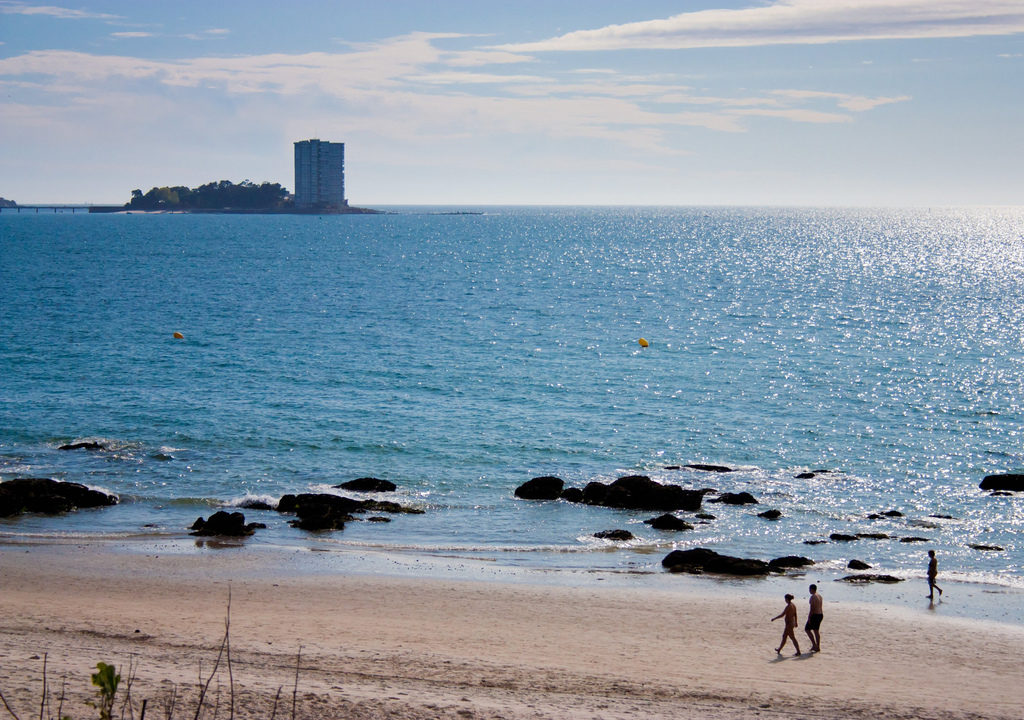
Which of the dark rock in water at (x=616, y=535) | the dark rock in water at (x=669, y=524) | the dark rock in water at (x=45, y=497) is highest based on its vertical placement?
the dark rock in water at (x=45, y=497)

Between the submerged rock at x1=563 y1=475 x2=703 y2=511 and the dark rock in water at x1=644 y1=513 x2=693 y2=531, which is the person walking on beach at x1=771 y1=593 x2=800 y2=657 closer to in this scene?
the dark rock in water at x1=644 y1=513 x2=693 y2=531

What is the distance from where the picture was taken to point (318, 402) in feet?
173

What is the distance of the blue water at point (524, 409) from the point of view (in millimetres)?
34188

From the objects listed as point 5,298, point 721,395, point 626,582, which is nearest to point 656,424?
point 721,395

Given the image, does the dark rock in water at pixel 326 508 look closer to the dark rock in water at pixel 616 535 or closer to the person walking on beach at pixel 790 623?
the dark rock in water at pixel 616 535

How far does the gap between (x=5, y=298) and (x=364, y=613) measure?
82139mm

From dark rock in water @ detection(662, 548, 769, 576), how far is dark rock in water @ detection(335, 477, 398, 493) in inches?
486

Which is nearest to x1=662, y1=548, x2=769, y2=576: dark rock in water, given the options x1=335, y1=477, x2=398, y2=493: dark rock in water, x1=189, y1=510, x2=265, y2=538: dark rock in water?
x1=335, y1=477, x2=398, y2=493: dark rock in water

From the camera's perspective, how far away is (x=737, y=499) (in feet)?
121

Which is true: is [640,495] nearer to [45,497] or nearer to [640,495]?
[640,495]

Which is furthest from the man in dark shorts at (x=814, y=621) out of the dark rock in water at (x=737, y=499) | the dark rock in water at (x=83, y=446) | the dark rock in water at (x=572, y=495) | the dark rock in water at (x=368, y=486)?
the dark rock in water at (x=83, y=446)

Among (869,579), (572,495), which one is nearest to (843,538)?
(869,579)

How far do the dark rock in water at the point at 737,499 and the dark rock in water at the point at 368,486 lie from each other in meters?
12.2

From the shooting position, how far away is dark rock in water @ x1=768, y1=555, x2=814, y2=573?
30.1 meters
